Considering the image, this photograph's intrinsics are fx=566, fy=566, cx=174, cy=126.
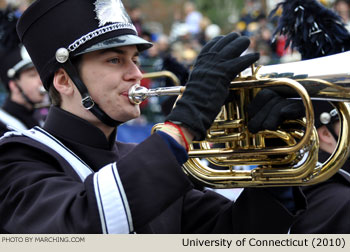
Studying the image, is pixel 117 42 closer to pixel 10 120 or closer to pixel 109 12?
pixel 109 12

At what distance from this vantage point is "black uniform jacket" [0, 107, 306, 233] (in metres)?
1.96

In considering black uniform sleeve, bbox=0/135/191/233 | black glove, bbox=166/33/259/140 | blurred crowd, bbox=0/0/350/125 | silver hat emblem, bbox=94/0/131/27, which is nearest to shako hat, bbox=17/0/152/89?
silver hat emblem, bbox=94/0/131/27

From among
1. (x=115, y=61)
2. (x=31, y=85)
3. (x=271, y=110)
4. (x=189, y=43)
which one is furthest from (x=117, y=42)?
(x=189, y=43)

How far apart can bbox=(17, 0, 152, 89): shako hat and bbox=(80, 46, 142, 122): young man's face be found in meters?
0.06

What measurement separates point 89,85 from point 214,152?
619 mm

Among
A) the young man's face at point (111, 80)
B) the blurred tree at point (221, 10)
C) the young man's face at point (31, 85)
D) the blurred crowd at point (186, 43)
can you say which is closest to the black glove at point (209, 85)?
the young man's face at point (111, 80)

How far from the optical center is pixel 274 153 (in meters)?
2.20

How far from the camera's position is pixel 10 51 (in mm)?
5547

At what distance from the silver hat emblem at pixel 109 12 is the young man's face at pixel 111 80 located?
14cm

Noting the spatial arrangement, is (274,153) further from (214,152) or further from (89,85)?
(89,85)

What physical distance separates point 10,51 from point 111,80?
345cm

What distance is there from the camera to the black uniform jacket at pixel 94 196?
1.96 meters

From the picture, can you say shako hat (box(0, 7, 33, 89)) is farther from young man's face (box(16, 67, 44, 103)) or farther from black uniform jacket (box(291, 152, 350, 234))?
black uniform jacket (box(291, 152, 350, 234))

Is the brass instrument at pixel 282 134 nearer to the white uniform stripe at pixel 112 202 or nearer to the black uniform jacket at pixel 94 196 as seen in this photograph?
the black uniform jacket at pixel 94 196
